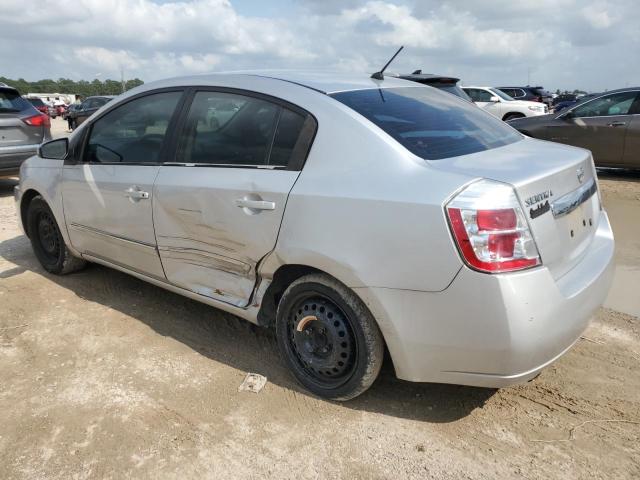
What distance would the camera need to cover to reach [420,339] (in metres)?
2.49

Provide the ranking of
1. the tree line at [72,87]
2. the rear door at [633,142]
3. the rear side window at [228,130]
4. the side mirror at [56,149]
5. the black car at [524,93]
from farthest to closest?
the tree line at [72,87] → the black car at [524,93] → the rear door at [633,142] → the side mirror at [56,149] → the rear side window at [228,130]

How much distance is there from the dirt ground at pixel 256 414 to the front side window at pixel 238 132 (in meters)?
1.21

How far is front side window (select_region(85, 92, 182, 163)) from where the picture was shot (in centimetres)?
360

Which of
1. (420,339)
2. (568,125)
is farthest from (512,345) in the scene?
(568,125)

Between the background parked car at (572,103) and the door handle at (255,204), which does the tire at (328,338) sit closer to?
the door handle at (255,204)

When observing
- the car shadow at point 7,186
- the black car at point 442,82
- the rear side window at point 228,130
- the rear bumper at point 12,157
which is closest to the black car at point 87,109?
the car shadow at point 7,186

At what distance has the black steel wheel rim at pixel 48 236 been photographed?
15.6 ft

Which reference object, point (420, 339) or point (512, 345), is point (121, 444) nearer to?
point (420, 339)

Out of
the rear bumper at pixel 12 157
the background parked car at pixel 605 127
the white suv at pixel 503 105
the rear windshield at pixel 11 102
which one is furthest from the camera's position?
the white suv at pixel 503 105

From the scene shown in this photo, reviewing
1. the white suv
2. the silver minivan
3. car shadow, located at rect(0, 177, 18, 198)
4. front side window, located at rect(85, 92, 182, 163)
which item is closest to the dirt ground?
the silver minivan

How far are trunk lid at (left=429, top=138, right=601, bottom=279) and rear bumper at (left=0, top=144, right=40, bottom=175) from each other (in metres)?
7.46

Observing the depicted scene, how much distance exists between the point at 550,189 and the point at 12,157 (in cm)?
788

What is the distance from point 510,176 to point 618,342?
1800mm

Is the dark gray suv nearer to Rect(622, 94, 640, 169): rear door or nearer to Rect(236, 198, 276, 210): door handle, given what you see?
Rect(236, 198, 276, 210): door handle
